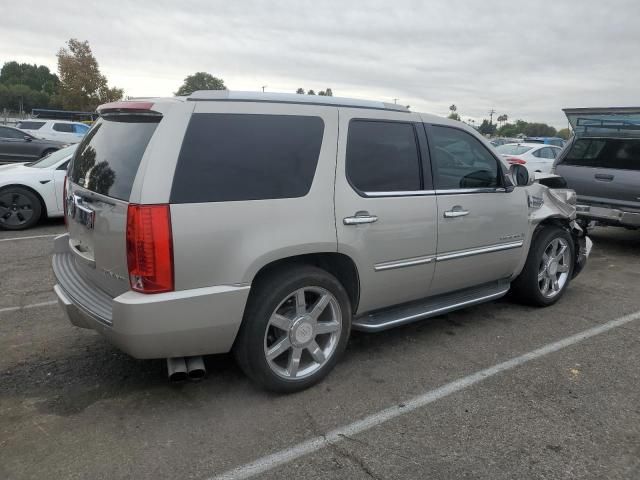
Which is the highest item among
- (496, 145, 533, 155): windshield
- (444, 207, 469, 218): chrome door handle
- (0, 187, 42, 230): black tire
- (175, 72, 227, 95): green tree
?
(175, 72, 227, 95): green tree

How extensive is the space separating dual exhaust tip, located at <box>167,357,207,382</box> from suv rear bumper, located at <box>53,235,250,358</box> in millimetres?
89

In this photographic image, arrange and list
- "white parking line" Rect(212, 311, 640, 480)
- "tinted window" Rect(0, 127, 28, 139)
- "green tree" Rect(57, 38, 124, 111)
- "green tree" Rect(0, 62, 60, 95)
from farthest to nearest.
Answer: "green tree" Rect(0, 62, 60, 95) → "green tree" Rect(57, 38, 124, 111) → "tinted window" Rect(0, 127, 28, 139) → "white parking line" Rect(212, 311, 640, 480)

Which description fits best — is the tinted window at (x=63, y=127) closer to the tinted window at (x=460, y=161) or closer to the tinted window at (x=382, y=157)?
the tinted window at (x=460, y=161)

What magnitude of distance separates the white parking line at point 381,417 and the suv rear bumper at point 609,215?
3315mm

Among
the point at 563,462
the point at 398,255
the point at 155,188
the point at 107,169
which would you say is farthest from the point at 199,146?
the point at 563,462

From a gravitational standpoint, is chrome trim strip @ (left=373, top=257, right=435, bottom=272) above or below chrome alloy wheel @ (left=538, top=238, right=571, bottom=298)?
above

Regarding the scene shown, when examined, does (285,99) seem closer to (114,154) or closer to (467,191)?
(114,154)

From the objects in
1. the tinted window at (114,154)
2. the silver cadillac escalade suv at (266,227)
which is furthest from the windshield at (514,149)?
the tinted window at (114,154)

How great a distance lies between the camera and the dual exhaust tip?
2955mm

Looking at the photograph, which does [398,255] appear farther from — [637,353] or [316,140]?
[637,353]

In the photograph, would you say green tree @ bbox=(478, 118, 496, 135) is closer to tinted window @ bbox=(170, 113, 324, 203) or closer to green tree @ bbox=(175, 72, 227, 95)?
green tree @ bbox=(175, 72, 227, 95)

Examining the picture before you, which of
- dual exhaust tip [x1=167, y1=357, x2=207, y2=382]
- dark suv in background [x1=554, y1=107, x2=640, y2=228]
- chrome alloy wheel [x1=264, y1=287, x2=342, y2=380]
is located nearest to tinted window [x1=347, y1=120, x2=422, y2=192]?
chrome alloy wheel [x1=264, y1=287, x2=342, y2=380]

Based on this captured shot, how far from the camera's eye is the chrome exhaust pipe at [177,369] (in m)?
2.95

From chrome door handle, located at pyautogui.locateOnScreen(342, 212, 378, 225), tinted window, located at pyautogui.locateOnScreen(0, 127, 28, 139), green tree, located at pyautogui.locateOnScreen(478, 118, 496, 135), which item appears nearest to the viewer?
chrome door handle, located at pyautogui.locateOnScreen(342, 212, 378, 225)
